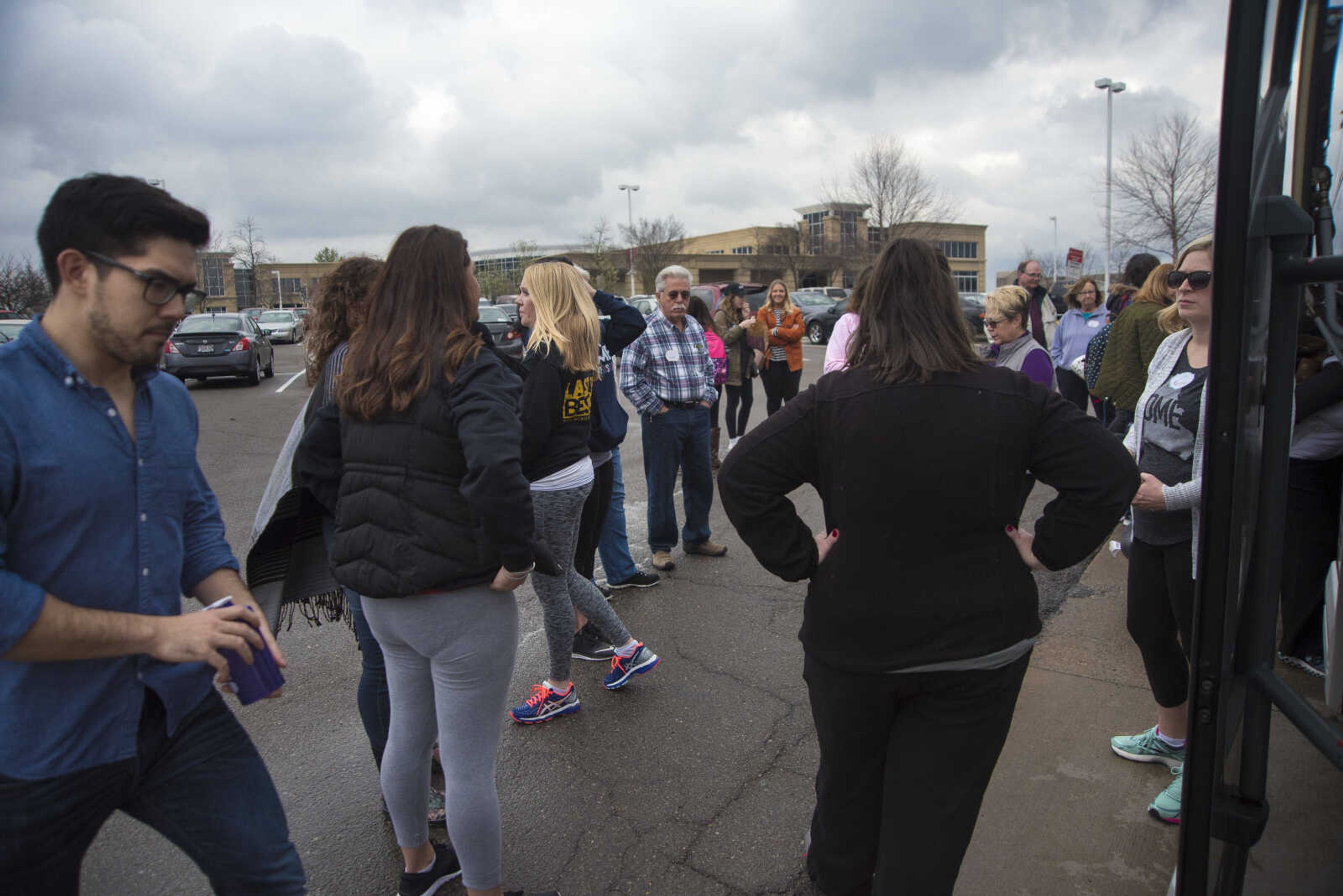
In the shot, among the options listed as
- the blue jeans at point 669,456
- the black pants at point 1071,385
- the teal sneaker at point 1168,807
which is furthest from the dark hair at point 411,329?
the black pants at point 1071,385

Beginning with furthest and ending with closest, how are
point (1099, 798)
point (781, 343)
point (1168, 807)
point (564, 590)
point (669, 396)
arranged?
point (781, 343) → point (669, 396) → point (564, 590) → point (1099, 798) → point (1168, 807)

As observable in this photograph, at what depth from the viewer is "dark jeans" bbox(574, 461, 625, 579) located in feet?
13.5

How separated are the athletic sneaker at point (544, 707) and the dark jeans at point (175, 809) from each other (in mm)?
1741

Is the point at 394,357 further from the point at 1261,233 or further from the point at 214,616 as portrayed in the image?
the point at 1261,233

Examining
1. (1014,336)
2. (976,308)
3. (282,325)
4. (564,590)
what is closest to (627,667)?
(564,590)

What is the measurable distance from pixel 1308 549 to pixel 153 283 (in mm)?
2995

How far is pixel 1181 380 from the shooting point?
2.78 metres

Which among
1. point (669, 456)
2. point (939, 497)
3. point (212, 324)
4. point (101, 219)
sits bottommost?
→ point (669, 456)

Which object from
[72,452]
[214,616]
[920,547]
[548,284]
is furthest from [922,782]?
[548,284]

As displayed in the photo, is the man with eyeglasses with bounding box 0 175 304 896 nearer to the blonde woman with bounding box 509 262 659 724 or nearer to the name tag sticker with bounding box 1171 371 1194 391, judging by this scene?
the blonde woman with bounding box 509 262 659 724

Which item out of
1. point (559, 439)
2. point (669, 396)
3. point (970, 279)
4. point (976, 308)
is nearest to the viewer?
point (559, 439)

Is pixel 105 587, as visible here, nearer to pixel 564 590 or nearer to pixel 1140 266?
pixel 564 590

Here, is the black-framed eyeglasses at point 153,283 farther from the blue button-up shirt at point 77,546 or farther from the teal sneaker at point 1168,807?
the teal sneaker at point 1168,807

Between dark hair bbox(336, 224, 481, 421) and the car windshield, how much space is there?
17.1 metres
